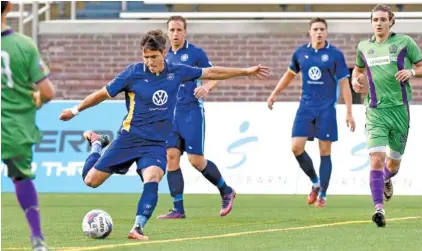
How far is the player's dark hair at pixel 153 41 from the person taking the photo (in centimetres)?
1093

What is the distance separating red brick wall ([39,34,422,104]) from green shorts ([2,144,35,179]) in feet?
52.4

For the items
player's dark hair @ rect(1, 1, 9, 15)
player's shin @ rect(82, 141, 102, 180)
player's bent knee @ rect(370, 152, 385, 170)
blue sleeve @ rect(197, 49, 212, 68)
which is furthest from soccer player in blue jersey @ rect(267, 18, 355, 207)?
player's dark hair @ rect(1, 1, 9, 15)

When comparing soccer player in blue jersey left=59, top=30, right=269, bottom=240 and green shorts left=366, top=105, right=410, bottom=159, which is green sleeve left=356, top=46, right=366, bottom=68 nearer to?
green shorts left=366, top=105, right=410, bottom=159

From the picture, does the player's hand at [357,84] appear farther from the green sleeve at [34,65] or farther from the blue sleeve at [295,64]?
the green sleeve at [34,65]

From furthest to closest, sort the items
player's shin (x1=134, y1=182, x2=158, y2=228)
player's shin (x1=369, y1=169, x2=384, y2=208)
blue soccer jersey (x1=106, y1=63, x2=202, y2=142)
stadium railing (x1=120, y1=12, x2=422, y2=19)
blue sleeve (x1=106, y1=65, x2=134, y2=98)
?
stadium railing (x1=120, y1=12, x2=422, y2=19) → player's shin (x1=369, y1=169, x2=384, y2=208) → blue soccer jersey (x1=106, y1=63, x2=202, y2=142) → blue sleeve (x1=106, y1=65, x2=134, y2=98) → player's shin (x1=134, y1=182, x2=158, y2=228)

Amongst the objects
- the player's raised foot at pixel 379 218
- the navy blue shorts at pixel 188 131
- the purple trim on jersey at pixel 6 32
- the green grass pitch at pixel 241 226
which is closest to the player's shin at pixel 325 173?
the green grass pitch at pixel 241 226

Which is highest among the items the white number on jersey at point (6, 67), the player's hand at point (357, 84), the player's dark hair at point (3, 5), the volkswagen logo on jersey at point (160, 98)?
the player's dark hair at point (3, 5)

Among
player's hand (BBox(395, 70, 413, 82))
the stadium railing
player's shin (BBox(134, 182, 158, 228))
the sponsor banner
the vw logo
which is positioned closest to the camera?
player's shin (BBox(134, 182, 158, 228))

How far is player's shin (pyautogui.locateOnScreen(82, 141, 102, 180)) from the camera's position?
11922mm

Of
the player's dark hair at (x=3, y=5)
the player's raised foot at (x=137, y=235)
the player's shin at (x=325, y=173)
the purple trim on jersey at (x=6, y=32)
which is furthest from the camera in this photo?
the player's shin at (x=325, y=173)

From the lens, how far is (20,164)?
8672mm

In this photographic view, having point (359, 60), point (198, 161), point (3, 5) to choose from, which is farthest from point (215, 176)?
point (3, 5)

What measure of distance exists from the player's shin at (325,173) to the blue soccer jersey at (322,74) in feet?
2.28

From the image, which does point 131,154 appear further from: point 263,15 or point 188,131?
point 263,15
